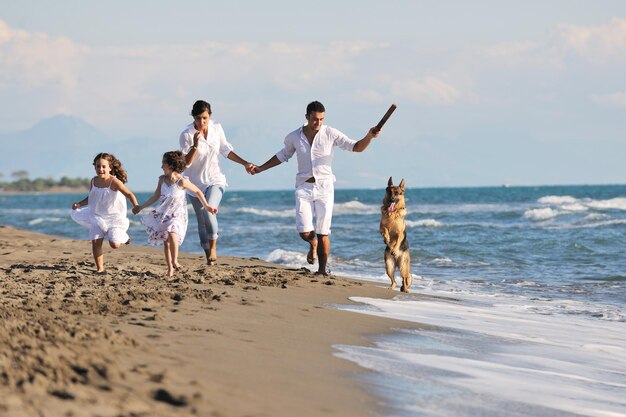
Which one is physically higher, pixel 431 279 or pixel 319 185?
pixel 319 185

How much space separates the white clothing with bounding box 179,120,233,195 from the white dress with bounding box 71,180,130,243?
34.5 inches

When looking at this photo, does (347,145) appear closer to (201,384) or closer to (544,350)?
(544,350)

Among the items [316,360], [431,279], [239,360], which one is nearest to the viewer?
[239,360]

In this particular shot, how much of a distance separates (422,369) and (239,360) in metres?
1.11

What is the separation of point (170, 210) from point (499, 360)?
4848mm

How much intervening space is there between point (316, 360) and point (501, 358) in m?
1.52

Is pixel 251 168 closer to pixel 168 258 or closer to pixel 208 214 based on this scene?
pixel 208 214

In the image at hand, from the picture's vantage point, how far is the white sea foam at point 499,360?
455 cm

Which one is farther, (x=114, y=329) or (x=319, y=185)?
(x=319, y=185)

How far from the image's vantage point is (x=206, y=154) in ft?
33.7

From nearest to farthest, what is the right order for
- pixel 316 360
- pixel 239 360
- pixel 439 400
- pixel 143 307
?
pixel 439 400
pixel 239 360
pixel 316 360
pixel 143 307

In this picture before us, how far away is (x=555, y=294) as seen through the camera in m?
11.2

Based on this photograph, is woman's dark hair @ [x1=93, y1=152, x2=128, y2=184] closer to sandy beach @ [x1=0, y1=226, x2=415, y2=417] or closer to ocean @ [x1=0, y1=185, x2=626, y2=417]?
Answer: sandy beach @ [x1=0, y1=226, x2=415, y2=417]

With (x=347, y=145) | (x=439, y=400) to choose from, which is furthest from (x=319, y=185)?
(x=439, y=400)
